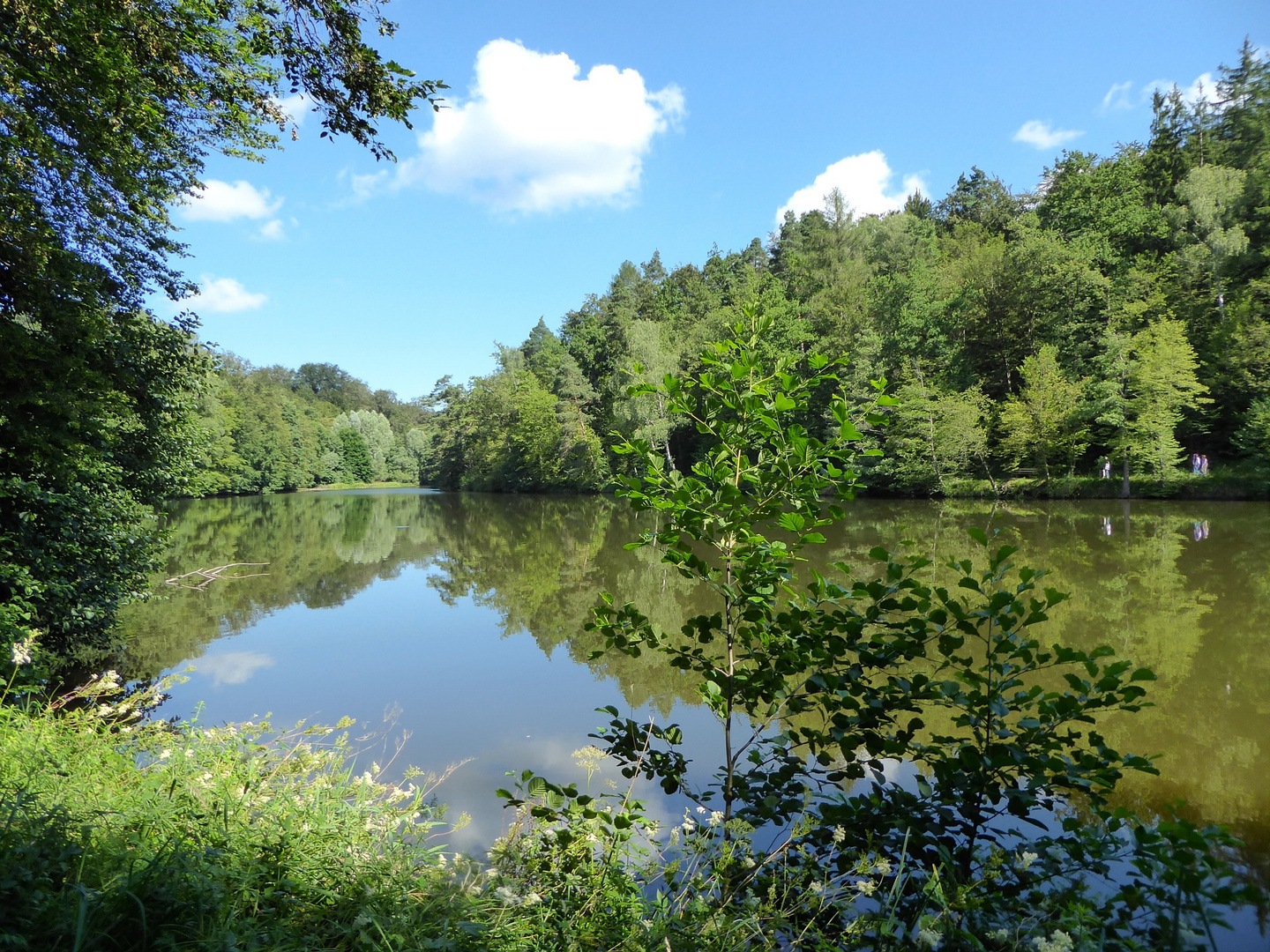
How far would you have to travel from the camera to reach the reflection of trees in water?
5.45m

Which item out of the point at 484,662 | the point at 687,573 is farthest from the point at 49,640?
the point at 687,573

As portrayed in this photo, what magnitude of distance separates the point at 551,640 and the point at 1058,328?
28459mm

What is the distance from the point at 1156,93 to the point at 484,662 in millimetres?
47299

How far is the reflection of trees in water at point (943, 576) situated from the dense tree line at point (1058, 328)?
12.5 feet

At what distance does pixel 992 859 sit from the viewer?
1.87 metres

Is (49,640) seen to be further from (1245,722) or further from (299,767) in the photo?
(1245,722)

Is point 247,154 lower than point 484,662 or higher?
higher

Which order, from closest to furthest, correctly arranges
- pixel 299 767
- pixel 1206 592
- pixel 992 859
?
pixel 992 859 → pixel 299 767 → pixel 1206 592

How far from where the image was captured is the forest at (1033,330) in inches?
993

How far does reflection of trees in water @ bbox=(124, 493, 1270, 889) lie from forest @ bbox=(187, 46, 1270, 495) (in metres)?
3.26

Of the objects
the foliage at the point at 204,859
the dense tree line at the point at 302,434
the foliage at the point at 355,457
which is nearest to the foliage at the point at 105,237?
the foliage at the point at 204,859

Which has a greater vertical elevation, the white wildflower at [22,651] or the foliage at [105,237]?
the foliage at [105,237]

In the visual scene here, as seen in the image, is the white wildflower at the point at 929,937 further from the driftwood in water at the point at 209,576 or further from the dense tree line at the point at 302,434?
the dense tree line at the point at 302,434

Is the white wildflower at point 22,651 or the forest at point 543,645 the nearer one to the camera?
the forest at point 543,645
